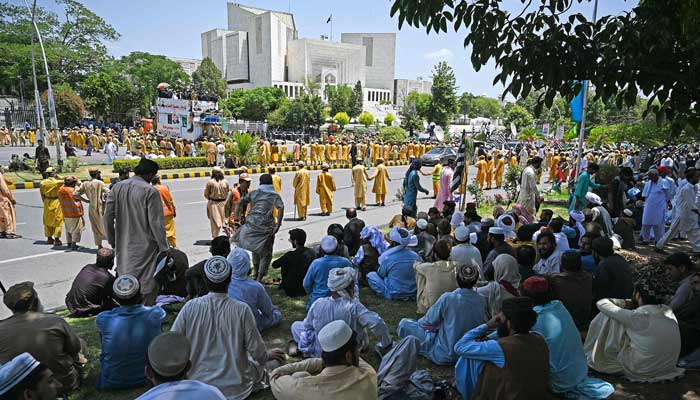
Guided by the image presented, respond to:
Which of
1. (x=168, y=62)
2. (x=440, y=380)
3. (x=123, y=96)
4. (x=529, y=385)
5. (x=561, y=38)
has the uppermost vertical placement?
(x=168, y=62)

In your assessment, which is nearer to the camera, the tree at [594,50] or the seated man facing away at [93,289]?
the tree at [594,50]

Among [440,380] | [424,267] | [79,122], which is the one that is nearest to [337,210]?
[424,267]

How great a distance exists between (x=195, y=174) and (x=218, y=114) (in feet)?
31.8

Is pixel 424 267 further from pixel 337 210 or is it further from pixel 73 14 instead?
pixel 73 14

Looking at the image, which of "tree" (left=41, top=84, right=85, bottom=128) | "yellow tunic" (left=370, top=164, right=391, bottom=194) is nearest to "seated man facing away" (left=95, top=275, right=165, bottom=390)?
"yellow tunic" (left=370, top=164, right=391, bottom=194)

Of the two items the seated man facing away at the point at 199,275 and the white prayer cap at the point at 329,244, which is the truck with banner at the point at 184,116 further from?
the white prayer cap at the point at 329,244

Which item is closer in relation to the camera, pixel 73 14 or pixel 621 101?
pixel 621 101

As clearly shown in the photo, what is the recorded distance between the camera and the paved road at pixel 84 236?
22.7 feet

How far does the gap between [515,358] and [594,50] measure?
283 centimetres

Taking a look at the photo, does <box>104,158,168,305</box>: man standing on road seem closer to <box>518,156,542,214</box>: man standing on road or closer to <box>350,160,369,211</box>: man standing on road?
<box>518,156,542,214</box>: man standing on road

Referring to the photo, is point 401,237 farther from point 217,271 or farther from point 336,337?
point 336,337

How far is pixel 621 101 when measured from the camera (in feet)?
13.6

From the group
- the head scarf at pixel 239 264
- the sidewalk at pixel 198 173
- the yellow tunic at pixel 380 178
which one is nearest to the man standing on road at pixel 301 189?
the yellow tunic at pixel 380 178

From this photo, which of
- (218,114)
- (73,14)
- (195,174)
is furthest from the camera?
(73,14)
